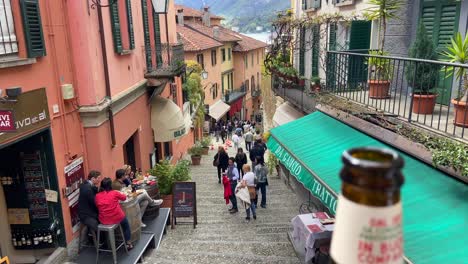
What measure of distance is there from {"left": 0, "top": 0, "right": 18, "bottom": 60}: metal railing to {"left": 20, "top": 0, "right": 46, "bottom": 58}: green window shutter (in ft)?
0.62

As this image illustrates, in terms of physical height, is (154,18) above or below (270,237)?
above

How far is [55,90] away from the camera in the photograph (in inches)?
286

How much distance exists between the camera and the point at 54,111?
719cm

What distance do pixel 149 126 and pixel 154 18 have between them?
4.19 meters

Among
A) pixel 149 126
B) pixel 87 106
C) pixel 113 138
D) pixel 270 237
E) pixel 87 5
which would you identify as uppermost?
pixel 87 5

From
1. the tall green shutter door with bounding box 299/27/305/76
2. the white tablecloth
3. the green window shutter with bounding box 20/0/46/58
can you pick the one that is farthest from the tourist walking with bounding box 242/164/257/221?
the tall green shutter door with bounding box 299/27/305/76

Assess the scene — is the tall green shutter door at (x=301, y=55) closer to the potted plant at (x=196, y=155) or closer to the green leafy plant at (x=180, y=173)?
the potted plant at (x=196, y=155)

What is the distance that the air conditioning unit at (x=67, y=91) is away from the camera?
749 centimetres

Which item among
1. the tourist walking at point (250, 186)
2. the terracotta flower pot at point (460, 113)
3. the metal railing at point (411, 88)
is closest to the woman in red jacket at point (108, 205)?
the tourist walking at point (250, 186)

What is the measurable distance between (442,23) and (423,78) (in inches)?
103

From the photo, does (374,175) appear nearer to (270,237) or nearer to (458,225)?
(458,225)

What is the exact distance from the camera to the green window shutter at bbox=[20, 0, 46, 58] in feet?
20.4

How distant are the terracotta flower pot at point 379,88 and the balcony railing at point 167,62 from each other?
657cm

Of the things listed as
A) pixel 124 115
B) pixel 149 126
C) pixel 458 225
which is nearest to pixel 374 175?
pixel 458 225
